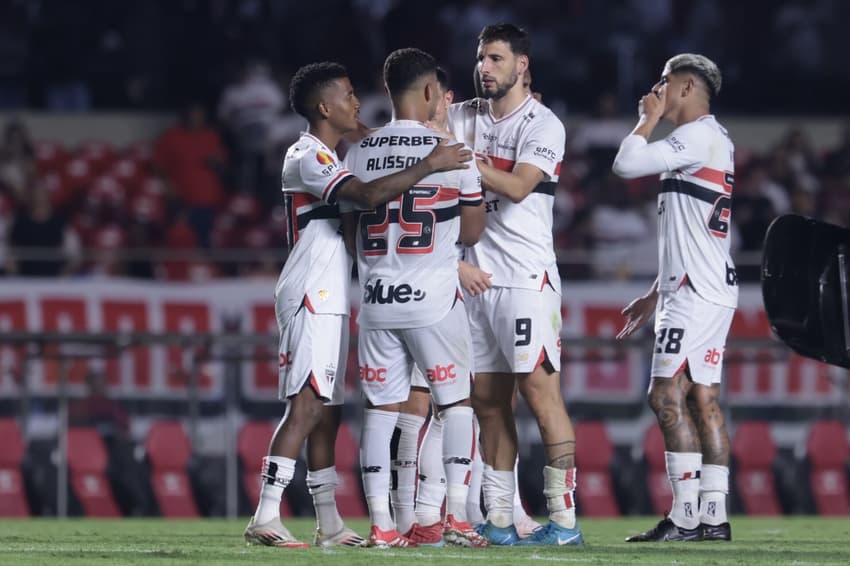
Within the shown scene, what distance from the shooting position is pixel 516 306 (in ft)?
26.9

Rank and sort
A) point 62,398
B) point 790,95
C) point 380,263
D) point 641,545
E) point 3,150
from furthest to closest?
point 790,95, point 3,150, point 62,398, point 641,545, point 380,263

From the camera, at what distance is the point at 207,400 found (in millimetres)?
13953

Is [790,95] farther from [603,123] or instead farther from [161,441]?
[161,441]

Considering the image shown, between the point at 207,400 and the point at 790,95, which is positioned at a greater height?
the point at 790,95

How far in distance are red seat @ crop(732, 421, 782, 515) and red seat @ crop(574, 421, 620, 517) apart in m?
1.13

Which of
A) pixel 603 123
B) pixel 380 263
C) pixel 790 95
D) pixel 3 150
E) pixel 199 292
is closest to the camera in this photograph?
pixel 380 263

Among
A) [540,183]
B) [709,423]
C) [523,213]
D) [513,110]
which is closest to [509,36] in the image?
[513,110]

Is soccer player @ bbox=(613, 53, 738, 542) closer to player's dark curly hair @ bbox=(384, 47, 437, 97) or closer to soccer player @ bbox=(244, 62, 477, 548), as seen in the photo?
player's dark curly hair @ bbox=(384, 47, 437, 97)

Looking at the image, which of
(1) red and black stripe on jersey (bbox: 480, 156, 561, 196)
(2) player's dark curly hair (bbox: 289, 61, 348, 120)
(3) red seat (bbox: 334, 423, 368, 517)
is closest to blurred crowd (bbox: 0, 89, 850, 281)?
(3) red seat (bbox: 334, 423, 368, 517)

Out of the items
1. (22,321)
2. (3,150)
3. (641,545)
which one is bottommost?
(641,545)

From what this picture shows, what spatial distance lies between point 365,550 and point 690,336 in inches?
88.3

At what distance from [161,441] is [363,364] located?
19.8 ft

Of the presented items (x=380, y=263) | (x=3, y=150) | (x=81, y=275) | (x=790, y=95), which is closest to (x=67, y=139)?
(x=3, y=150)

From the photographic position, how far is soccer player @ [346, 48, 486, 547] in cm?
766
